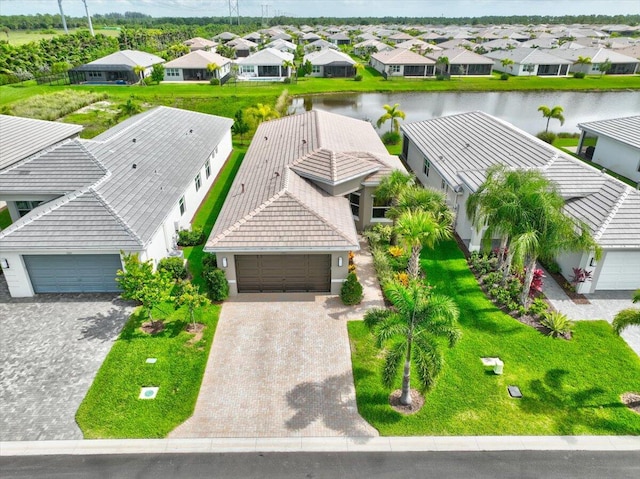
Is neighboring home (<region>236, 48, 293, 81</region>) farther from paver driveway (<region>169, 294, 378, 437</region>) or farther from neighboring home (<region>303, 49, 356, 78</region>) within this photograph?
paver driveway (<region>169, 294, 378, 437</region>)

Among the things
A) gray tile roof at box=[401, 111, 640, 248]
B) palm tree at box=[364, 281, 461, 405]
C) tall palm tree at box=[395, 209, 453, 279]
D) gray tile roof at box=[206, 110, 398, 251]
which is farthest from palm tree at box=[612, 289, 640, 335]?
gray tile roof at box=[206, 110, 398, 251]

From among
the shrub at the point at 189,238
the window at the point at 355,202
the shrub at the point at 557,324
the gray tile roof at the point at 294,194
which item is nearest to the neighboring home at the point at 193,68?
the gray tile roof at the point at 294,194

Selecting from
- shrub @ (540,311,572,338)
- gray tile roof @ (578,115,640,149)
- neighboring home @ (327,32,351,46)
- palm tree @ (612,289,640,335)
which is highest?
neighboring home @ (327,32,351,46)

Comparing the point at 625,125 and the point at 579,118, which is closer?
the point at 625,125

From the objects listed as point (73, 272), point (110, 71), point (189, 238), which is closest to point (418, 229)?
point (189, 238)

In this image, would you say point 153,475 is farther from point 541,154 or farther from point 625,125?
point 625,125

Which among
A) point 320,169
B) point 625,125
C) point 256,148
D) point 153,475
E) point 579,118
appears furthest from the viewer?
point 579,118

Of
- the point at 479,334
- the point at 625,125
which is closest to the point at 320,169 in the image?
the point at 479,334

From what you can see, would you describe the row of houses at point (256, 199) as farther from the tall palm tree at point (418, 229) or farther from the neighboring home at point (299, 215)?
the tall palm tree at point (418, 229)
